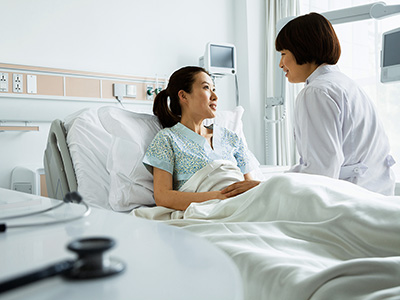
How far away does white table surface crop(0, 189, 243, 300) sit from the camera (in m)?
0.36

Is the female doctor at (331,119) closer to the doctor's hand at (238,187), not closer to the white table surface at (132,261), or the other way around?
the doctor's hand at (238,187)

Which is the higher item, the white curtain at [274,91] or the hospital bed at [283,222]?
the white curtain at [274,91]

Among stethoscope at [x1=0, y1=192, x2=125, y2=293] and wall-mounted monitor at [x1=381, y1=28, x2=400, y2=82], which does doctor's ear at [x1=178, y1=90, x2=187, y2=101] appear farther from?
stethoscope at [x1=0, y1=192, x2=125, y2=293]

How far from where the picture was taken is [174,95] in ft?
7.49

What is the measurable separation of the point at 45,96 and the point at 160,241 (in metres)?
2.49

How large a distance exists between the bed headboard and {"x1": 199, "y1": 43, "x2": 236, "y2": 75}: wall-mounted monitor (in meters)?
1.63

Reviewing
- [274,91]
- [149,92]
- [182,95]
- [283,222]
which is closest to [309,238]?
[283,222]

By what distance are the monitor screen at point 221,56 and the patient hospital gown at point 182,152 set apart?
1.37 m

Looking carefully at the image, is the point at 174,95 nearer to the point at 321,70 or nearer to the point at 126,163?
the point at 126,163

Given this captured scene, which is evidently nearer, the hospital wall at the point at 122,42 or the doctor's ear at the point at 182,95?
the doctor's ear at the point at 182,95

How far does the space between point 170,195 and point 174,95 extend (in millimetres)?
673

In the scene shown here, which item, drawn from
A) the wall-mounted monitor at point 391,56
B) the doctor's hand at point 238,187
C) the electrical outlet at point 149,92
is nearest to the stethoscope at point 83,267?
the doctor's hand at point 238,187

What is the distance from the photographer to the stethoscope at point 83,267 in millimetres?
375

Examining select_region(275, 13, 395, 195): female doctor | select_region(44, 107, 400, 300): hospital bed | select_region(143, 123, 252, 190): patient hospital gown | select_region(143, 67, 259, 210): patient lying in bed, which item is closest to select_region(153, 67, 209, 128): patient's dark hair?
select_region(143, 67, 259, 210): patient lying in bed
